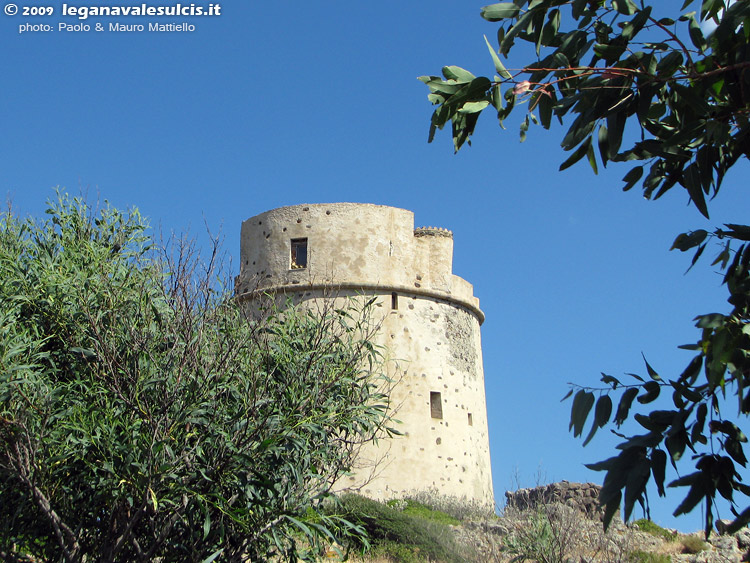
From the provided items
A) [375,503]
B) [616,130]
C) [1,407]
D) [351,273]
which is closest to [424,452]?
[375,503]

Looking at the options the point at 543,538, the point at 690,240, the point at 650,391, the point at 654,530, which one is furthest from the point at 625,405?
the point at 654,530

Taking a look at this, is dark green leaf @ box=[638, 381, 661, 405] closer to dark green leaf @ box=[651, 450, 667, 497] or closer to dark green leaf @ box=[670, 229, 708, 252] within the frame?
dark green leaf @ box=[651, 450, 667, 497]

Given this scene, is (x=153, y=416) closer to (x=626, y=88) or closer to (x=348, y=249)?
(x=626, y=88)

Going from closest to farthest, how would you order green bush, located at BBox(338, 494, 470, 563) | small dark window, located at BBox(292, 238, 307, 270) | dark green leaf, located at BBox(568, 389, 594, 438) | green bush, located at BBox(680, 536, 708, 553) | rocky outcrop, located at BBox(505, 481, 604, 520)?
dark green leaf, located at BBox(568, 389, 594, 438)
green bush, located at BBox(338, 494, 470, 563)
green bush, located at BBox(680, 536, 708, 553)
rocky outcrop, located at BBox(505, 481, 604, 520)
small dark window, located at BBox(292, 238, 307, 270)

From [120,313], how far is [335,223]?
37.2 ft

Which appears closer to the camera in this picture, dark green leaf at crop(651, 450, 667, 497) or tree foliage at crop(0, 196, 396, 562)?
dark green leaf at crop(651, 450, 667, 497)

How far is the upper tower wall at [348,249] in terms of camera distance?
19.9m

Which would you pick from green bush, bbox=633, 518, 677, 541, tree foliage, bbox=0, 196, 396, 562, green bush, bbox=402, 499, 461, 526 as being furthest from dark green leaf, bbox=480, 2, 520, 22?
green bush, bbox=633, 518, 677, 541

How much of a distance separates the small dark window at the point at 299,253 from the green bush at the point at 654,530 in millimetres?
9376

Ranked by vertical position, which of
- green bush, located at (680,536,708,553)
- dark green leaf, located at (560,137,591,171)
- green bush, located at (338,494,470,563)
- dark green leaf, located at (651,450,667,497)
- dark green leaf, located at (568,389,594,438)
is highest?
dark green leaf, located at (560,137,591,171)

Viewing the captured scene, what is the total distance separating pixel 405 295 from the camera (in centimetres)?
2033

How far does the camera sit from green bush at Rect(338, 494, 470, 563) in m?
14.8

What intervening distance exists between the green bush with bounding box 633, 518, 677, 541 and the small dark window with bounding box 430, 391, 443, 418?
500 centimetres

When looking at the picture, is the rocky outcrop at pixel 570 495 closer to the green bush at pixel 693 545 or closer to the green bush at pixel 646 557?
the green bush at pixel 693 545
